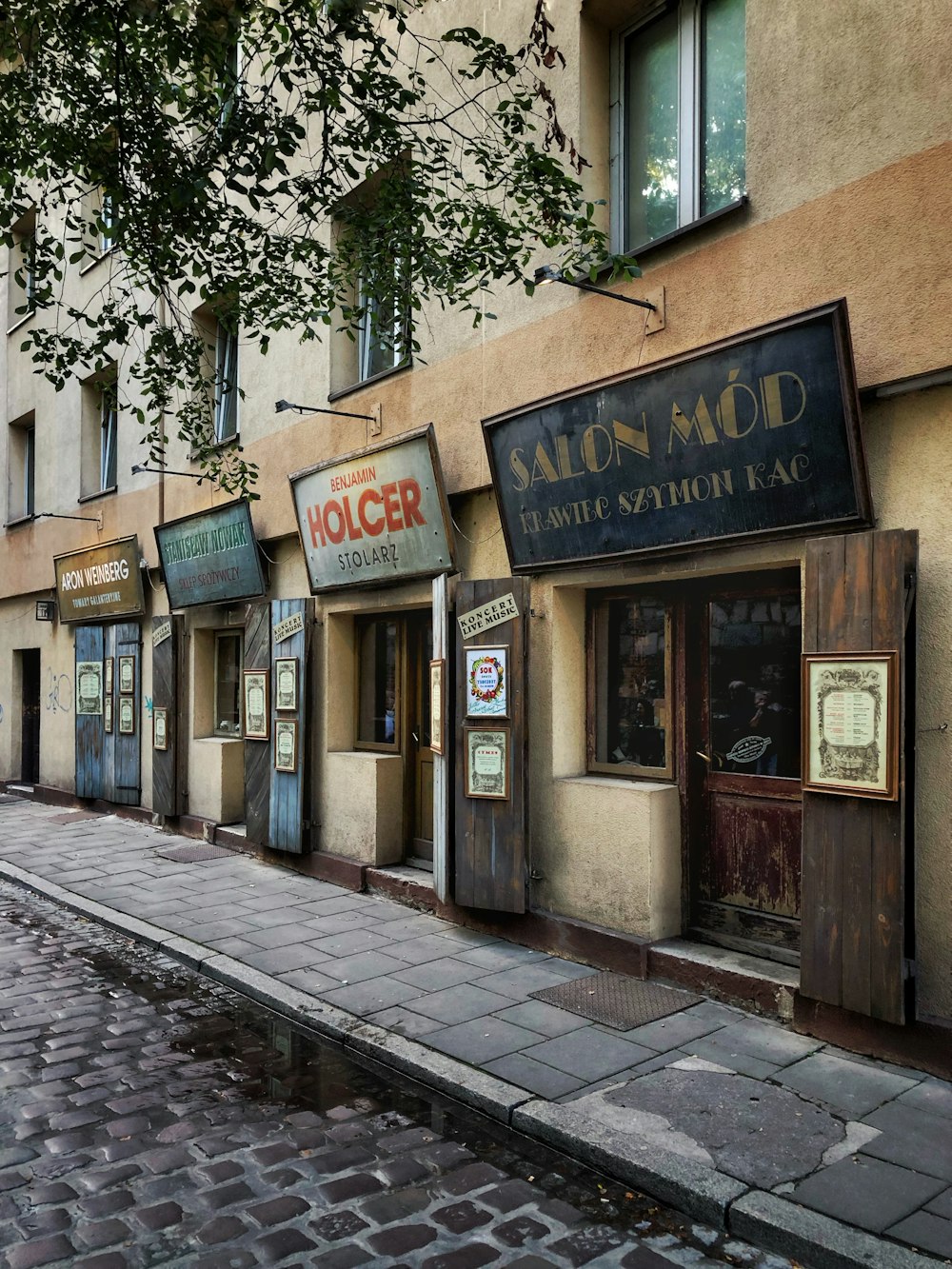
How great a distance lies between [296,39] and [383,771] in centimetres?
550

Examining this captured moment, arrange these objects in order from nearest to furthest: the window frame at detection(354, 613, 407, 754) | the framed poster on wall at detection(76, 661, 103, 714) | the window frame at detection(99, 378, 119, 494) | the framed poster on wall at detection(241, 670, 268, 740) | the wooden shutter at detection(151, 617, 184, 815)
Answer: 1. the window frame at detection(354, 613, 407, 754)
2. the framed poster on wall at detection(241, 670, 268, 740)
3. the wooden shutter at detection(151, 617, 184, 815)
4. the framed poster on wall at detection(76, 661, 103, 714)
5. the window frame at detection(99, 378, 119, 494)

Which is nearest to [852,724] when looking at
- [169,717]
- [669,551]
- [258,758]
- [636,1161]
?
[669,551]

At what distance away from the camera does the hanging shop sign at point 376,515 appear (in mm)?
7625

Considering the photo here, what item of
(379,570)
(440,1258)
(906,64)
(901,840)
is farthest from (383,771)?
(906,64)

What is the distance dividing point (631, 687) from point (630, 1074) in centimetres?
273

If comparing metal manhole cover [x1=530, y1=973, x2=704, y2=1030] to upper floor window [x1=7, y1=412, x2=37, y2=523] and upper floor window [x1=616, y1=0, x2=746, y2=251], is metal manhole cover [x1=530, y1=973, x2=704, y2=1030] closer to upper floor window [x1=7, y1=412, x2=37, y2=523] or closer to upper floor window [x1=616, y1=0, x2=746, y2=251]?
upper floor window [x1=616, y1=0, x2=746, y2=251]

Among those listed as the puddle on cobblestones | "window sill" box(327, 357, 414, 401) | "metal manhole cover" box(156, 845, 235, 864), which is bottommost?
the puddle on cobblestones

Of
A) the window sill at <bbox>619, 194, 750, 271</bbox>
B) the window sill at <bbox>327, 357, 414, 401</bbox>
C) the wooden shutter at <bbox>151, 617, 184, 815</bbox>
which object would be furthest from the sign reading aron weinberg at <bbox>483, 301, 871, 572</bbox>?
the wooden shutter at <bbox>151, 617, 184, 815</bbox>

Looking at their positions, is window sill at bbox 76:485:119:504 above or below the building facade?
above

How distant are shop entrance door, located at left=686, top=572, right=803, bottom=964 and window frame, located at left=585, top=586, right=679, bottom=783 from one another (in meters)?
0.13

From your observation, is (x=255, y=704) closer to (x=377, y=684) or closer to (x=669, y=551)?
(x=377, y=684)

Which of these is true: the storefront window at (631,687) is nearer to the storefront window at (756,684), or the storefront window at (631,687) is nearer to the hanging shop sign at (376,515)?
the storefront window at (756,684)

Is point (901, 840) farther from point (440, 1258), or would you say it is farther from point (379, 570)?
point (379, 570)

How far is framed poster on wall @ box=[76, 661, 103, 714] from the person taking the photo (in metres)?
13.4
